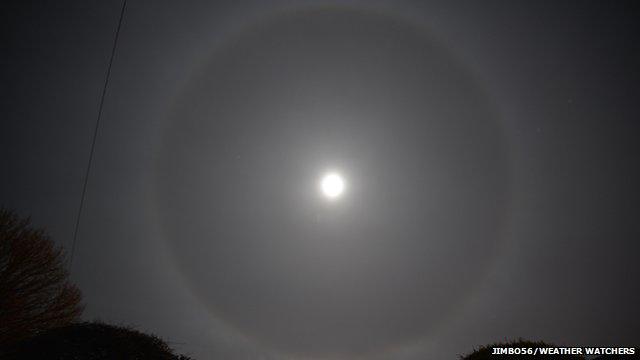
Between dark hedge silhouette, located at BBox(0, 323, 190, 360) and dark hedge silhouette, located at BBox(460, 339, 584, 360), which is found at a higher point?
dark hedge silhouette, located at BBox(460, 339, 584, 360)

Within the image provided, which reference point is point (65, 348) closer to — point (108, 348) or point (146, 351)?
point (108, 348)

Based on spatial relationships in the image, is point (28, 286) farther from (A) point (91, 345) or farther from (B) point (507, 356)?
(B) point (507, 356)

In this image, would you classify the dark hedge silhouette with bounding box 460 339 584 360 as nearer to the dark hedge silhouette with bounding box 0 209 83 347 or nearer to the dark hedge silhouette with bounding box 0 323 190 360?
the dark hedge silhouette with bounding box 0 323 190 360

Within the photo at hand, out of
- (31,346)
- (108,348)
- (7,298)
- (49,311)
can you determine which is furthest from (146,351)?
(49,311)

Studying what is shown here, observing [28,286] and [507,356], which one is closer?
A: [507,356]

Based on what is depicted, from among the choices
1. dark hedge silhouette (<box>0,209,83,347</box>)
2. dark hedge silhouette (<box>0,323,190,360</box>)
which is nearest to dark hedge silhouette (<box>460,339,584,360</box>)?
dark hedge silhouette (<box>0,323,190,360</box>)

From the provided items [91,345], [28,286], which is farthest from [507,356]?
[28,286]
